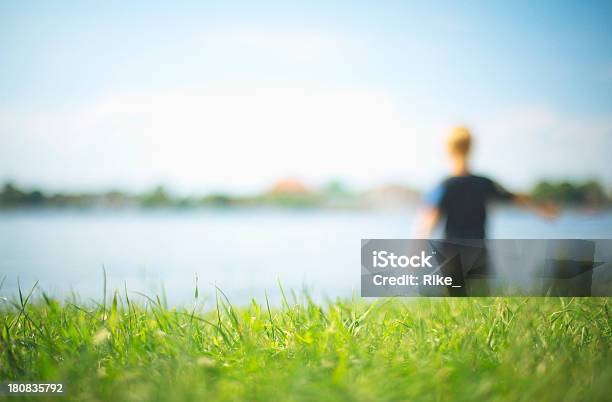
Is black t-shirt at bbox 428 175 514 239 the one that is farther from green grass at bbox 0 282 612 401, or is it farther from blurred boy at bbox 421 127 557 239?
green grass at bbox 0 282 612 401

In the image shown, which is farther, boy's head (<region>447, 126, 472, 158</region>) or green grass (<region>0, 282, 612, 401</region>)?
boy's head (<region>447, 126, 472, 158</region>)

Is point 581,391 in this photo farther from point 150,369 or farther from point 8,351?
point 8,351

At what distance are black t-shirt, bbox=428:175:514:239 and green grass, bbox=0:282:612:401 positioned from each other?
77cm

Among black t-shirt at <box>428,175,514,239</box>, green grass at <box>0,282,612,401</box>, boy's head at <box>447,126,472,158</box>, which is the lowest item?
green grass at <box>0,282,612,401</box>

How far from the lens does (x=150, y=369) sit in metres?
2.20

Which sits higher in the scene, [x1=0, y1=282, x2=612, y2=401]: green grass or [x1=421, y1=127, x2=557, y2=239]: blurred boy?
[x1=421, y1=127, x2=557, y2=239]: blurred boy

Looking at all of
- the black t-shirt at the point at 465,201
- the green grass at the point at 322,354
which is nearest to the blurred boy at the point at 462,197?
the black t-shirt at the point at 465,201

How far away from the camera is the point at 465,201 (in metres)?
3.59

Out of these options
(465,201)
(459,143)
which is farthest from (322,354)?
(459,143)

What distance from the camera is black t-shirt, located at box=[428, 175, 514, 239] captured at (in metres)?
3.58

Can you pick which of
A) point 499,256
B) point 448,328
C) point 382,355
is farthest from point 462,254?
point 382,355

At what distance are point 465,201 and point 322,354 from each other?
1.84 m

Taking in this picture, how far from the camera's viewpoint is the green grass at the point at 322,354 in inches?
80.3

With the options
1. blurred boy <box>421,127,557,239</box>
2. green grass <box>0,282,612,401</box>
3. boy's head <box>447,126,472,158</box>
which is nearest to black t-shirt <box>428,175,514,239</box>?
blurred boy <box>421,127,557,239</box>
